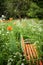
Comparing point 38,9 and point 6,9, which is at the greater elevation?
point 38,9

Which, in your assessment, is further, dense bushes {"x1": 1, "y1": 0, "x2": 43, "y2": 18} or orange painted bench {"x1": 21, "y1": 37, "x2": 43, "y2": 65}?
dense bushes {"x1": 1, "y1": 0, "x2": 43, "y2": 18}

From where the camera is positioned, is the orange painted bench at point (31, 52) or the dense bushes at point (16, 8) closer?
the orange painted bench at point (31, 52)

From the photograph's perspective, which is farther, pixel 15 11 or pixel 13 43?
pixel 15 11

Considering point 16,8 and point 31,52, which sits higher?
point 31,52

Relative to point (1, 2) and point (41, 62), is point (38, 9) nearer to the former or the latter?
point (1, 2)

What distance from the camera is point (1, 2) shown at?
1803 centimetres

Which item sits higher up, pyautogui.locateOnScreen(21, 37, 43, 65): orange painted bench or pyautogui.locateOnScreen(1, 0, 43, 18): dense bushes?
pyautogui.locateOnScreen(21, 37, 43, 65): orange painted bench

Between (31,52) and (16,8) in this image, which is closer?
(31,52)

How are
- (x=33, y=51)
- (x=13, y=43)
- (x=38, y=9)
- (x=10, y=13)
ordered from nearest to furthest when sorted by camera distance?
(x=33, y=51) → (x=13, y=43) → (x=38, y=9) → (x=10, y=13)

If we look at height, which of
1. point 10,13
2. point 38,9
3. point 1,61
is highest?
point 1,61

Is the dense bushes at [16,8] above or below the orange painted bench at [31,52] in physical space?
below

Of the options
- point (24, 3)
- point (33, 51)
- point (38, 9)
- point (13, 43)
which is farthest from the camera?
point (24, 3)

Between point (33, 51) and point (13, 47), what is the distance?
330mm

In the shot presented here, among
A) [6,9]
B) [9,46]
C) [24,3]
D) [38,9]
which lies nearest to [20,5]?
[24,3]
